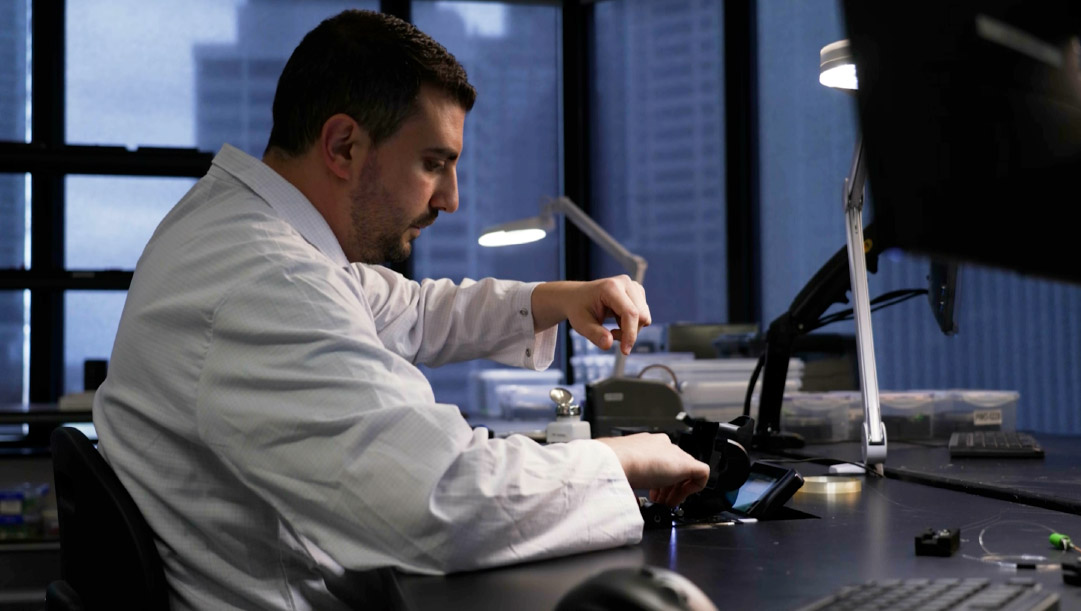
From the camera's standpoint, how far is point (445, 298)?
1646 mm

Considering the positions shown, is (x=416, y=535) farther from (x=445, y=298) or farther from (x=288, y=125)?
(x=445, y=298)

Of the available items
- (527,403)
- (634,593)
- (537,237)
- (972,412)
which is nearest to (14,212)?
(527,403)

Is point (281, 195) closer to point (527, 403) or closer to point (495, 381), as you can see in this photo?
point (527, 403)

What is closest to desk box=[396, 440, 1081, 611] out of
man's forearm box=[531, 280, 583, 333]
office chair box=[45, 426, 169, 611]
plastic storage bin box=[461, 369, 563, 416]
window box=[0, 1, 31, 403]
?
office chair box=[45, 426, 169, 611]

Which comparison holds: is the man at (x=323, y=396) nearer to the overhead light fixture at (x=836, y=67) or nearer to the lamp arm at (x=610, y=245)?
the overhead light fixture at (x=836, y=67)

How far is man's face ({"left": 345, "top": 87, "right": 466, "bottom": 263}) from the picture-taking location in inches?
46.1

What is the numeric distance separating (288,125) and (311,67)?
0.25 ft

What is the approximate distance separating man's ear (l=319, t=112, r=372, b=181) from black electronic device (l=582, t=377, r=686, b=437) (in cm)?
130

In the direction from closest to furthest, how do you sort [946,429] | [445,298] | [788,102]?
[445,298] → [946,429] → [788,102]

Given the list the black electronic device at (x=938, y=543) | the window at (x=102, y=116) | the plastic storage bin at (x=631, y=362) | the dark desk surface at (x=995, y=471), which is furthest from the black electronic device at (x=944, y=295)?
the window at (x=102, y=116)

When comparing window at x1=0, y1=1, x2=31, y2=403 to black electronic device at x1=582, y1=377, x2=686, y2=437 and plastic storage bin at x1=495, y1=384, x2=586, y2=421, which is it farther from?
black electronic device at x1=582, y1=377, x2=686, y2=437

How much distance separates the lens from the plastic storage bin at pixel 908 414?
2078mm

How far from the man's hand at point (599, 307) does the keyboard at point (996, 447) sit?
66cm

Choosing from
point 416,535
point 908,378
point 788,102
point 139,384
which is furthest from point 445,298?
point 788,102
